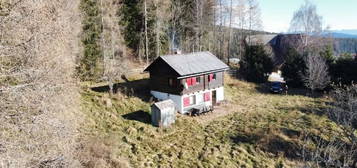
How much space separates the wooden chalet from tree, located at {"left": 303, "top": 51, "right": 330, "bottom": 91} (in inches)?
459

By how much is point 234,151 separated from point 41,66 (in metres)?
13.4

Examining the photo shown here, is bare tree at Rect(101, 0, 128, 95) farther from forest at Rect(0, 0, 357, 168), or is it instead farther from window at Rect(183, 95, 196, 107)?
window at Rect(183, 95, 196, 107)

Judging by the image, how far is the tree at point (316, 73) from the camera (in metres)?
31.5

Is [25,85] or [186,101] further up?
[25,85]

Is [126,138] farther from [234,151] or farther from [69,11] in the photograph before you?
[69,11]

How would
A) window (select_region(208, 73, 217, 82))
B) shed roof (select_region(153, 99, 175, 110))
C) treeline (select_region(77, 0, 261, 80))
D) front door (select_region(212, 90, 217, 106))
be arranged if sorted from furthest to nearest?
front door (select_region(212, 90, 217, 106)), window (select_region(208, 73, 217, 82)), treeline (select_region(77, 0, 261, 80)), shed roof (select_region(153, 99, 175, 110))

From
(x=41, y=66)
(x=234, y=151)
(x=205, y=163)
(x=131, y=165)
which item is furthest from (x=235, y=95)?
(x=41, y=66)

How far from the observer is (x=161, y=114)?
66.5 feet

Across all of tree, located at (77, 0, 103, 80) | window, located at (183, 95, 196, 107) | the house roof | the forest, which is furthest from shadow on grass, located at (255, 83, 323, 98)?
tree, located at (77, 0, 103, 80)

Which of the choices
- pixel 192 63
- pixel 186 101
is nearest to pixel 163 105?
pixel 186 101

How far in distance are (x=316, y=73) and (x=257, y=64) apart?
26.6 ft

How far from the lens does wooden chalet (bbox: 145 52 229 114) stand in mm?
24391

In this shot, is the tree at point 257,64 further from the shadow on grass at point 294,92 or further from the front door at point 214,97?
the front door at point 214,97

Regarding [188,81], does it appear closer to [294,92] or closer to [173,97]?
[173,97]
